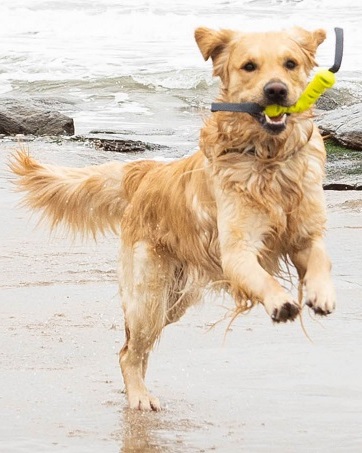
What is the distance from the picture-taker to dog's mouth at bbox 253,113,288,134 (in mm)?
4660

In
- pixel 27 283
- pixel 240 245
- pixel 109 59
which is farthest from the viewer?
pixel 109 59

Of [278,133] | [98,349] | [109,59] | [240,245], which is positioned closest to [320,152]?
[278,133]

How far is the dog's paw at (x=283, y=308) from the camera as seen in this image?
13.6 feet

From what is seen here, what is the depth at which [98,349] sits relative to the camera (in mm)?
5637

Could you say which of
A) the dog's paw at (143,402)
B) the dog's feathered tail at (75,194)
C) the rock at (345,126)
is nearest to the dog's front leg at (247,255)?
the dog's paw at (143,402)

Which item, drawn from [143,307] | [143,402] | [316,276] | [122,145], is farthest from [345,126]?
[316,276]

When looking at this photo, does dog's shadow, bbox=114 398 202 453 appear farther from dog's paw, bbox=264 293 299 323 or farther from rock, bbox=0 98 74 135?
rock, bbox=0 98 74 135

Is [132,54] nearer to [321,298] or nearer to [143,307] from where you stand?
[143,307]

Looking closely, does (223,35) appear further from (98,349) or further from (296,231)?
(98,349)

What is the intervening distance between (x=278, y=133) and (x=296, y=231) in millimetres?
469

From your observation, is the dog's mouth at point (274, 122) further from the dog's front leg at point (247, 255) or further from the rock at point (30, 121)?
the rock at point (30, 121)

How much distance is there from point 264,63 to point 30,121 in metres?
8.70

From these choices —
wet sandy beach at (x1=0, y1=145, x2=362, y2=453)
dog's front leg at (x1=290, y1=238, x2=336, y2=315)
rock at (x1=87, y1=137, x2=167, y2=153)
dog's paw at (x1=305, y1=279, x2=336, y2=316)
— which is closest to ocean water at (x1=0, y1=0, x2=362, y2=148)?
rock at (x1=87, y1=137, x2=167, y2=153)

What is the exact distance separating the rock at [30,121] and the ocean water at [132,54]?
1.56 feet
